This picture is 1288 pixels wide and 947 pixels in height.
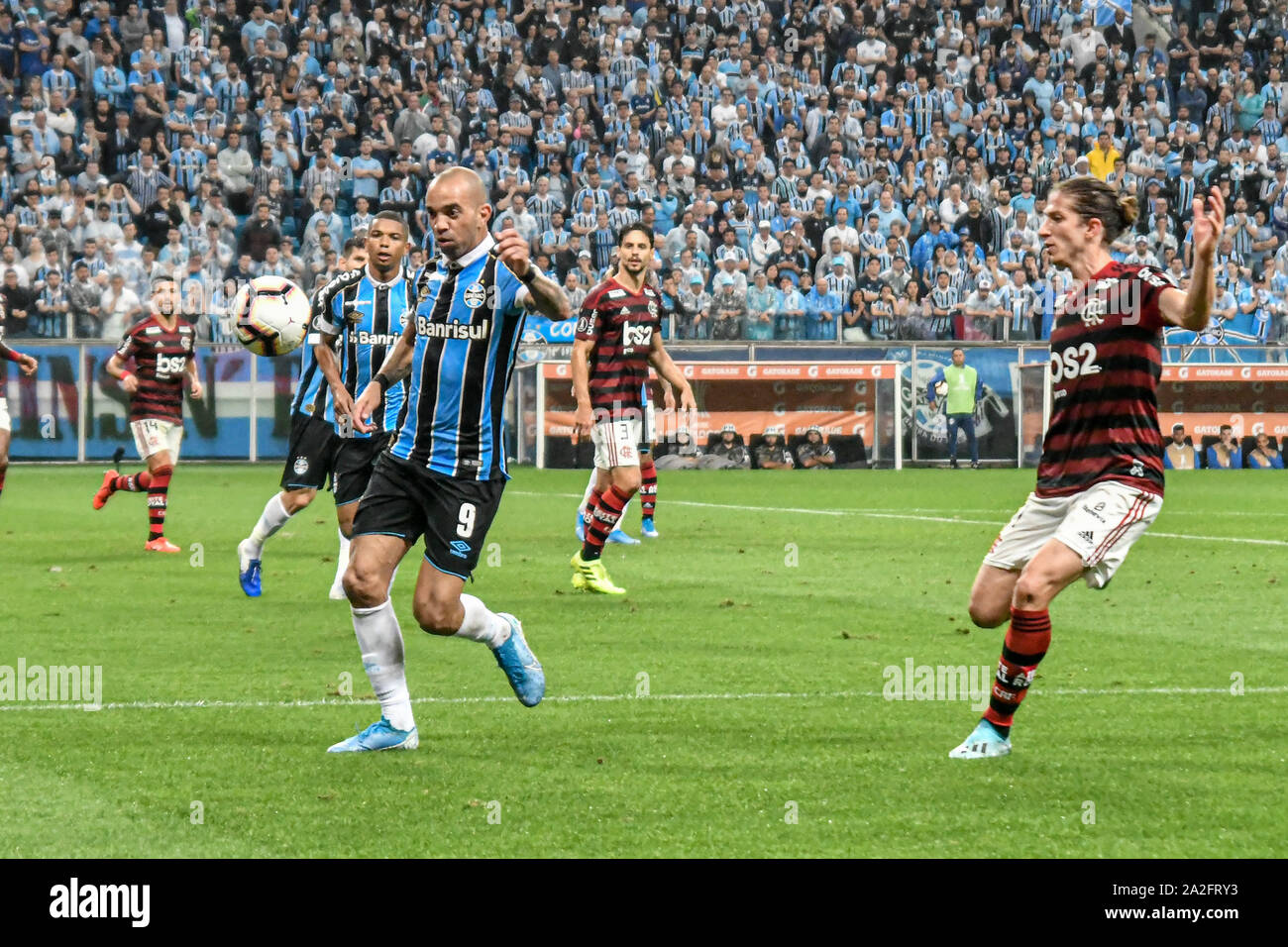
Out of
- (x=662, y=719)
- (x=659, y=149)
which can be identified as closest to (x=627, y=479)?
(x=662, y=719)

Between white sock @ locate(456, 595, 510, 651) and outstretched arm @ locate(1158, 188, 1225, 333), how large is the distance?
2.84m

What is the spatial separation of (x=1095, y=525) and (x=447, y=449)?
2464 millimetres

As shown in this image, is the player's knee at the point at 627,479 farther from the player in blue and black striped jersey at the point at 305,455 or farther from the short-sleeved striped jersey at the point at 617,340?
the player in blue and black striped jersey at the point at 305,455

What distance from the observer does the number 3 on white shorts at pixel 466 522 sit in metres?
7.08

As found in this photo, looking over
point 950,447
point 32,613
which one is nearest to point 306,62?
point 950,447

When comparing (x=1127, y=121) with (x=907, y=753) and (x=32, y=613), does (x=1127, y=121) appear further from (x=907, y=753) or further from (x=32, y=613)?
(x=907, y=753)

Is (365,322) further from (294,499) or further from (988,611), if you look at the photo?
(988,611)

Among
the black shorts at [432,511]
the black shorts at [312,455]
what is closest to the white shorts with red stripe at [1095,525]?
the black shorts at [432,511]

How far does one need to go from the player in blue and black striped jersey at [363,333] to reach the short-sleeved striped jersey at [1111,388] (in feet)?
14.6

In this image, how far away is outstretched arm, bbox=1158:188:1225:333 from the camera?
19.9 ft

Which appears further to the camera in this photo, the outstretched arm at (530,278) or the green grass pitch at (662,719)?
the outstretched arm at (530,278)

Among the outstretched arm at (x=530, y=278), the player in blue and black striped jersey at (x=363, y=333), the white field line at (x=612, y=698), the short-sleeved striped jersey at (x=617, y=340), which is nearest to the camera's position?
the outstretched arm at (x=530, y=278)

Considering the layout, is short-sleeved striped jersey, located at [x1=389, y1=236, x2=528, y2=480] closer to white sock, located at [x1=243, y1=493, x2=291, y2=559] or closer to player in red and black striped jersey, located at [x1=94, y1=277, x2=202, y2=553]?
white sock, located at [x1=243, y1=493, x2=291, y2=559]

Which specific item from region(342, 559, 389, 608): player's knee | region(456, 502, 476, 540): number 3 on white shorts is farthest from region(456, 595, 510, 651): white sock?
region(342, 559, 389, 608): player's knee
